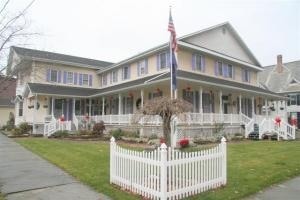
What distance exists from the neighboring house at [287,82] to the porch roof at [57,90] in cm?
2272

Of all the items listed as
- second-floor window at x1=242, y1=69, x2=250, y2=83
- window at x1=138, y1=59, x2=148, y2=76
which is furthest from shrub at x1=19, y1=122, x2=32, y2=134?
second-floor window at x1=242, y1=69, x2=250, y2=83

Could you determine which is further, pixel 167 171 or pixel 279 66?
pixel 279 66

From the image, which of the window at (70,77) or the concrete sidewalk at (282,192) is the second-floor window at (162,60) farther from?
the concrete sidewalk at (282,192)

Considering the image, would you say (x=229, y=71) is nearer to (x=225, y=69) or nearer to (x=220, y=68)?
(x=225, y=69)

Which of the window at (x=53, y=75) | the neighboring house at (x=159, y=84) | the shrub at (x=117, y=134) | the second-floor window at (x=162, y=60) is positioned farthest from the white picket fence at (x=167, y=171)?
the window at (x=53, y=75)

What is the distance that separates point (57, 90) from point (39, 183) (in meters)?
20.3

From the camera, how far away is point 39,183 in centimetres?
783

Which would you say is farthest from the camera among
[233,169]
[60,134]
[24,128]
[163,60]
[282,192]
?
[24,128]

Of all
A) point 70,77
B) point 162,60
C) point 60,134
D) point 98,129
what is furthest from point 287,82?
point 60,134

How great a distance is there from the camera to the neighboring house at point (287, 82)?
40.1 meters

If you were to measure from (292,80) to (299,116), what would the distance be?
5.50m

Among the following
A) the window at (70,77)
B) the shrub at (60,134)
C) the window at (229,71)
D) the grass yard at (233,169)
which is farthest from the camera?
the window at (70,77)

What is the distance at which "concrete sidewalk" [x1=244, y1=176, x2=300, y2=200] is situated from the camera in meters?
6.70

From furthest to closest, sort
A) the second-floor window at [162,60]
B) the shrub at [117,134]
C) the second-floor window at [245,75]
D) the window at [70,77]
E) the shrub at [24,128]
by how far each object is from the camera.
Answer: the window at [70,77] → the second-floor window at [245,75] → the shrub at [24,128] → the second-floor window at [162,60] → the shrub at [117,134]
